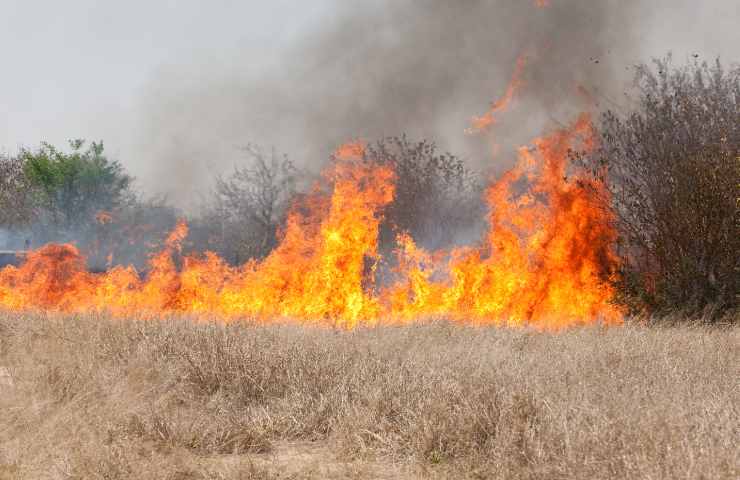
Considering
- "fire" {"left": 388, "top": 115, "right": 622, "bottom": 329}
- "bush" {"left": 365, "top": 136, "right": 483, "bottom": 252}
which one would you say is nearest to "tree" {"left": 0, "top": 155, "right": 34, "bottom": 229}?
"bush" {"left": 365, "top": 136, "right": 483, "bottom": 252}

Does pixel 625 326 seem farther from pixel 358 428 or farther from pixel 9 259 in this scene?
pixel 9 259

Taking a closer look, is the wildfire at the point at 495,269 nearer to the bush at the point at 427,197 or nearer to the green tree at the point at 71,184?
the bush at the point at 427,197

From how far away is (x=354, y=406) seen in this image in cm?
510

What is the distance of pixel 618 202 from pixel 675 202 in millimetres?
1152

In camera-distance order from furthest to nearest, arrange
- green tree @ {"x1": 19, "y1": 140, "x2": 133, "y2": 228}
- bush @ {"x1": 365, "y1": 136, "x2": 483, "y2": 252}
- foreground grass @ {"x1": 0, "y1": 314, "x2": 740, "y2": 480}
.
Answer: green tree @ {"x1": 19, "y1": 140, "x2": 133, "y2": 228}
bush @ {"x1": 365, "y1": 136, "x2": 483, "y2": 252}
foreground grass @ {"x1": 0, "y1": 314, "x2": 740, "y2": 480}

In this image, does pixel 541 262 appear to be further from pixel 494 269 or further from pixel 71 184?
pixel 71 184

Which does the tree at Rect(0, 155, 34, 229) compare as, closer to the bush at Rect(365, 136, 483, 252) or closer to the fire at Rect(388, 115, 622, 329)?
the bush at Rect(365, 136, 483, 252)

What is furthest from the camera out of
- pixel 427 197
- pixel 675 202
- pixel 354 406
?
pixel 427 197

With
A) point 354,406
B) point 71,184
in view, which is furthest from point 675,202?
point 71,184

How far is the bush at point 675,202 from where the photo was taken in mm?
11383

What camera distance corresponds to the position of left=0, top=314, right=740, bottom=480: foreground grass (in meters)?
4.09

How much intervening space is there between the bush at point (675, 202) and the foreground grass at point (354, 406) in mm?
4096

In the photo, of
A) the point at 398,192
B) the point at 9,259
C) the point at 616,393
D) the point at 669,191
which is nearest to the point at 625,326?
the point at 669,191

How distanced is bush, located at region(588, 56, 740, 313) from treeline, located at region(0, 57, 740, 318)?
0.02 metres
